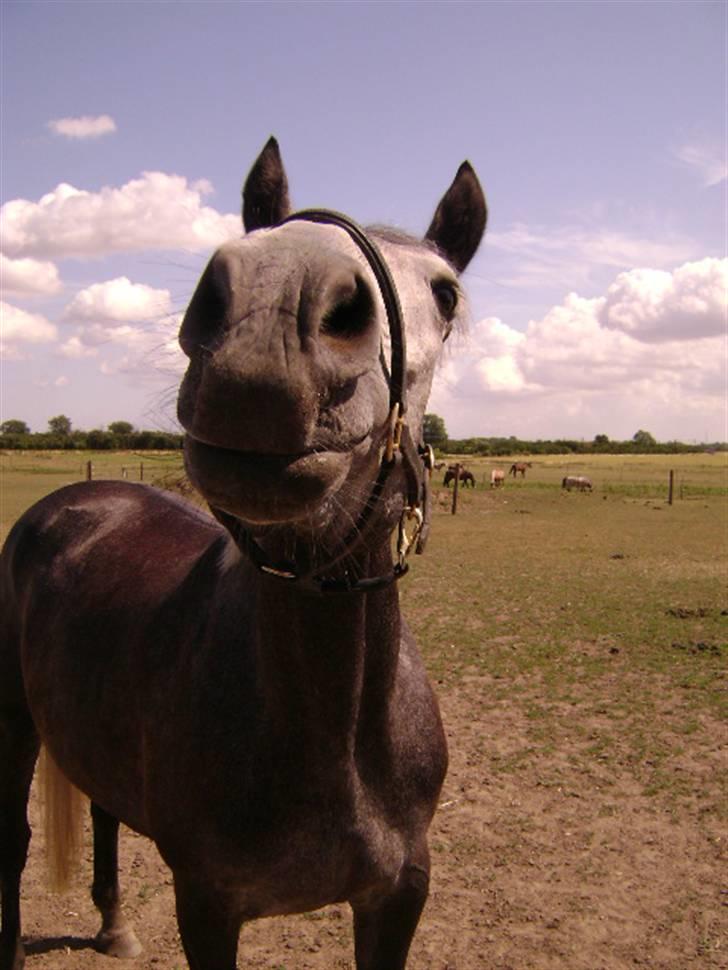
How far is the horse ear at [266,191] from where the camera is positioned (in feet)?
7.21

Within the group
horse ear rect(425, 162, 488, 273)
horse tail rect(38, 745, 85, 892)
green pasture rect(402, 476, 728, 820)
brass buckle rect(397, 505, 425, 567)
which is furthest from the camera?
green pasture rect(402, 476, 728, 820)

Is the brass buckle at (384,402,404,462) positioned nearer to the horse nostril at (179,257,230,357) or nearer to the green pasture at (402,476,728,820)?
the horse nostril at (179,257,230,357)

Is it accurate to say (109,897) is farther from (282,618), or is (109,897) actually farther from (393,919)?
(282,618)

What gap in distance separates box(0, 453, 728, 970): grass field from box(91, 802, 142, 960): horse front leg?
14cm

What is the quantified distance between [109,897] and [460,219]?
3.46 metres

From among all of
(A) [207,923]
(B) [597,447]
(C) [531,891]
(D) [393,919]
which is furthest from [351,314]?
(B) [597,447]

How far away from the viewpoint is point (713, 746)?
6102 millimetres

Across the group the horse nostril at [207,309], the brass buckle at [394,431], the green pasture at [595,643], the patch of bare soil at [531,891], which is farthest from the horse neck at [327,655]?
the green pasture at [595,643]

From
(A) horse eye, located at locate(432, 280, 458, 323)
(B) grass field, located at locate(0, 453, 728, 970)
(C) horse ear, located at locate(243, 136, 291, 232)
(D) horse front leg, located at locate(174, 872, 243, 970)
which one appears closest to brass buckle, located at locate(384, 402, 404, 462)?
(A) horse eye, located at locate(432, 280, 458, 323)

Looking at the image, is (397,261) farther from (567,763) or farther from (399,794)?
(567,763)

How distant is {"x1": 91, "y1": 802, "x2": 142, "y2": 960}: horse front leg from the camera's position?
3820 millimetres

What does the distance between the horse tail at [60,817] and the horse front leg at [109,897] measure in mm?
107

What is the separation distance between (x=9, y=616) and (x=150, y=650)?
1.46 metres

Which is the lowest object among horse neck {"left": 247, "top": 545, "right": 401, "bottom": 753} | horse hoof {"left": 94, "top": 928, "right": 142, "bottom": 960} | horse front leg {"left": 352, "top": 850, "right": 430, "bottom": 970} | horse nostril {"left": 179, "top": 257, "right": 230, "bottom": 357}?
horse hoof {"left": 94, "top": 928, "right": 142, "bottom": 960}
